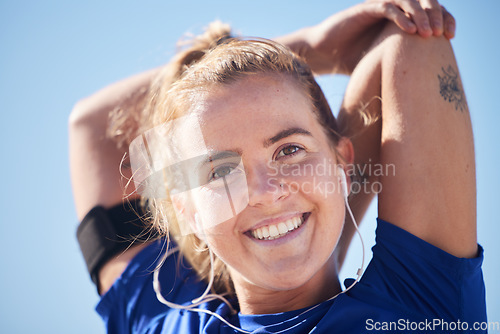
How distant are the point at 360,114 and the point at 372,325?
28.0 inches

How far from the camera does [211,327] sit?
146cm

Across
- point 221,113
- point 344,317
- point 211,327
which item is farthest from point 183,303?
point 221,113

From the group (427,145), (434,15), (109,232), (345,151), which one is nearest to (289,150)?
(345,151)

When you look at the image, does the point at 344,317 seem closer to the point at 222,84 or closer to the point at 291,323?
the point at 291,323

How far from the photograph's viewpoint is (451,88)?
1418 millimetres

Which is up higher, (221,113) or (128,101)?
(128,101)

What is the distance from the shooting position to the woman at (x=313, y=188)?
1276mm

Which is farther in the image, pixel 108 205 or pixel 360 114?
pixel 108 205

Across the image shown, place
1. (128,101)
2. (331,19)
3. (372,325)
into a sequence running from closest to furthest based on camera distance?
(372,325) < (331,19) < (128,101)

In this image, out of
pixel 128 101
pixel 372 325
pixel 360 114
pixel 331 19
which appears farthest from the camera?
pixel 128 101

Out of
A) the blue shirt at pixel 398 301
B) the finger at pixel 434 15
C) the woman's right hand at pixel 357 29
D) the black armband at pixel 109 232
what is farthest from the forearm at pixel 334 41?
the black armband at pixel 109 232

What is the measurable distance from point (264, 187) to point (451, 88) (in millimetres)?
689

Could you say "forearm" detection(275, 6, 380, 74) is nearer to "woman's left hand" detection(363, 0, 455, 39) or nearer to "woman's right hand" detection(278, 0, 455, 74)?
"woman's right hand" detection(278, 0, 455, 74)

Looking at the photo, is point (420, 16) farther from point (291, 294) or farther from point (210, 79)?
point (291, 294)
